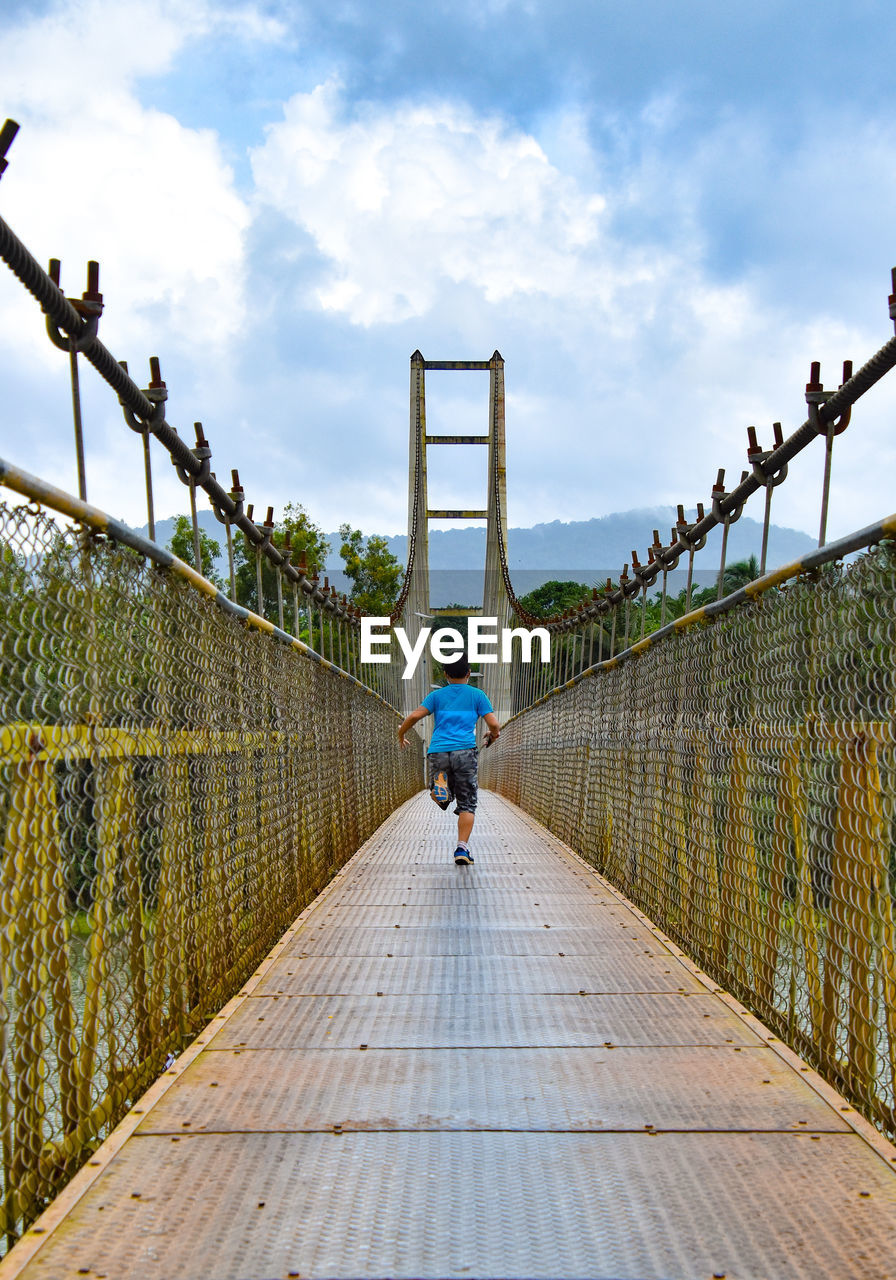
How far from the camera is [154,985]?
93.9 inches

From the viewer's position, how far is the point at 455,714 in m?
6.31

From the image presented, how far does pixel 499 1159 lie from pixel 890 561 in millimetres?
1095

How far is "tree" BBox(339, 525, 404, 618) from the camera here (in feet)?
131

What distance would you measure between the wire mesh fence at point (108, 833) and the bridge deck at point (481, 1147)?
0.10m

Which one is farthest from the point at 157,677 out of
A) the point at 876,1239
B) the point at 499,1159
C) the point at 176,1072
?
the point at 876,1239

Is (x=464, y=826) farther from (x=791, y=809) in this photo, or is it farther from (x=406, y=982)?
(x=791, y=809)

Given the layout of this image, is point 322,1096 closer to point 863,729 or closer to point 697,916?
point 863,729

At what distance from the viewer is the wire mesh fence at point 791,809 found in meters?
2.08

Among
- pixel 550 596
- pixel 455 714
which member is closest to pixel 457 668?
pixel 455 714

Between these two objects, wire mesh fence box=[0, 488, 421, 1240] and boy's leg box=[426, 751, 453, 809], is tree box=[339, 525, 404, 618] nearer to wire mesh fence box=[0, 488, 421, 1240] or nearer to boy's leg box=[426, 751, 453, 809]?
boy's leg box=[426, 751, 453, 809]

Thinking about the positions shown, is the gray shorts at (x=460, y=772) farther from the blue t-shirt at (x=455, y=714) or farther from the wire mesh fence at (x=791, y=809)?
the wire mesh fence at (x=791, y=809)

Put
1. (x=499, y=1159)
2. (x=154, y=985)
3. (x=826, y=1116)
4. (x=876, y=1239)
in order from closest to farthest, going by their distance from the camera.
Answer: (x=876, y=1239)
(x=499, y=1159)
(x=826, y=1116)
(x=154, y=985)

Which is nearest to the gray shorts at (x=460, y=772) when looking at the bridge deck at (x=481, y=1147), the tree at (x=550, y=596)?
the bridge deck at (x=481, y=1147)

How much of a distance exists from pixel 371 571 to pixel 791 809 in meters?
37.4
